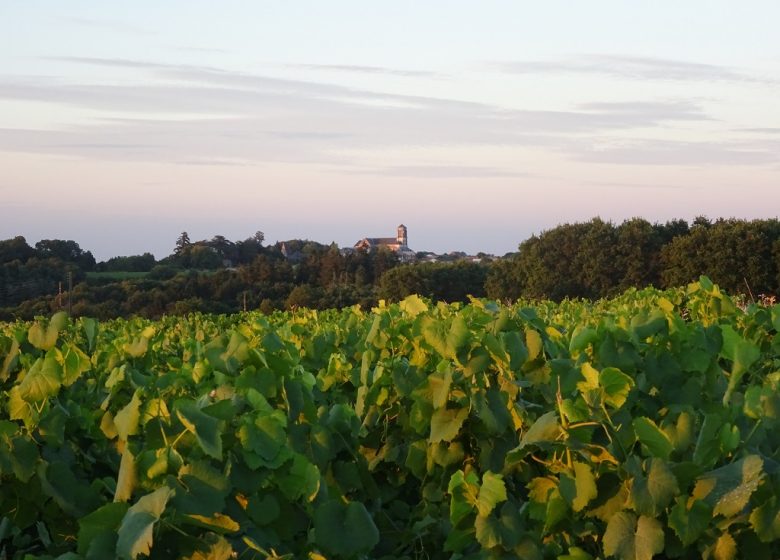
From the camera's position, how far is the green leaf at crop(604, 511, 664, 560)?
7.97 feet

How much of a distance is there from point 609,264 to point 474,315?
172 ft

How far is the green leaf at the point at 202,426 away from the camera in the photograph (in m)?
2.33

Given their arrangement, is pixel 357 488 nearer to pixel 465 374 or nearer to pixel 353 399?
pixel 465 374

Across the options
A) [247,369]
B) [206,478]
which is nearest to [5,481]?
[247,369]

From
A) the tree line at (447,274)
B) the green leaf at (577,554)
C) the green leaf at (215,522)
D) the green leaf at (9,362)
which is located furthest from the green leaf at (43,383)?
the tree line at (447,274)

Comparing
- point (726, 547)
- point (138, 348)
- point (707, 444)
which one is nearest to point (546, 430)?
point (707, 444)

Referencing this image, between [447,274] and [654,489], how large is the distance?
2355 inches

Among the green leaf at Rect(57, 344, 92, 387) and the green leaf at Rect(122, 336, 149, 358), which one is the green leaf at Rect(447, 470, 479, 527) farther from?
the green leaf at Rect(122, 336, 149, 358)

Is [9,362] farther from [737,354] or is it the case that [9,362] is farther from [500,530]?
[737,354]

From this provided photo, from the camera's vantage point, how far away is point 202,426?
2363 mm

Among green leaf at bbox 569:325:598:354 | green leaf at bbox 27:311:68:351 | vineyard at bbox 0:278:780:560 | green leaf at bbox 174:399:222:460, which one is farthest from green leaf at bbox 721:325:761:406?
green leaf at bbox 27:311:68:351

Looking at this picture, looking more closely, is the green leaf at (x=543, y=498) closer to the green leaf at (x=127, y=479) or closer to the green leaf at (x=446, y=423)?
the green leaf at (x=446, y=423)

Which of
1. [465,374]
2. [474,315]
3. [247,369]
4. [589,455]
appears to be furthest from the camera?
[474,315]

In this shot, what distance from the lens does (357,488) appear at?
344 centimetres
